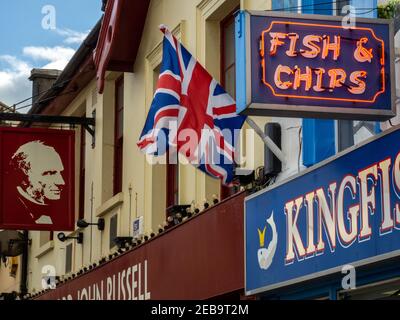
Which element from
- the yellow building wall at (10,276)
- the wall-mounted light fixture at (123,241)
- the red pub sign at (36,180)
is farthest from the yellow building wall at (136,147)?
the yellow building wall at (10,276)

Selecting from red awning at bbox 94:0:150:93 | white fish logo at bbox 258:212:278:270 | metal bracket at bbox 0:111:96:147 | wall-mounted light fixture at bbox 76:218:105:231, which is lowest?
white fish logo at bbox 258:212:278:270

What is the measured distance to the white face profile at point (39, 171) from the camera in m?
19.5

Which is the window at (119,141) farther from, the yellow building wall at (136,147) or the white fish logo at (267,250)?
the white fish logo at (267,250)

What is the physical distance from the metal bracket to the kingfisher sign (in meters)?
9.74

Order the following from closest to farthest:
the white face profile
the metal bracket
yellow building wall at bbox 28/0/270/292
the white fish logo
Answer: the white fish logo
yellow building wall at bbox 28/0/270/292
the metal bracket
the white face profile

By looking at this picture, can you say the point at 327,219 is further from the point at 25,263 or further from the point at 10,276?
the point at 10,276

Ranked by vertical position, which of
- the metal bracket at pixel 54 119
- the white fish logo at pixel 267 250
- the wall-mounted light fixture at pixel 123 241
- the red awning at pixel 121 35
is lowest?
the white fish logo at pixel 267 250

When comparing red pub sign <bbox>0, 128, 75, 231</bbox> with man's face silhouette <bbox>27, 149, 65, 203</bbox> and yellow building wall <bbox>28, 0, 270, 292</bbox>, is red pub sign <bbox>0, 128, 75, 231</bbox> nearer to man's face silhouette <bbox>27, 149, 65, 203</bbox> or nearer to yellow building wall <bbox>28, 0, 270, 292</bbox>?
man's face silhouette <bbox>27, 149, 65, 203</bbox>

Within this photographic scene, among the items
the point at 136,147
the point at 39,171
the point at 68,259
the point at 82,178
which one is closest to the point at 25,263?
the point at 68,259

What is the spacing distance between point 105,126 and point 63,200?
5.05ft

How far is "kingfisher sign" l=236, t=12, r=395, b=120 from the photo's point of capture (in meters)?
9.94

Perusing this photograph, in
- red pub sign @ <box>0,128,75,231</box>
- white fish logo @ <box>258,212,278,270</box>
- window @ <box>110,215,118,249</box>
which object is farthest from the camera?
red pub sign @ <box>0,128,75,231</box>

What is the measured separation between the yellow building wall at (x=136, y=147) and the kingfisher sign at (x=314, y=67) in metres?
2.59


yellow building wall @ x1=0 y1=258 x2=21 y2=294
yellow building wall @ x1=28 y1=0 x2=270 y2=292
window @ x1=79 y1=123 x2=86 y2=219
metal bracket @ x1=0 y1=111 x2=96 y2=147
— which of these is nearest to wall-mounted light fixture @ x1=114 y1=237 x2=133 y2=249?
yellow building wall @ x1=28 y1=0 x2=270 y2=292
